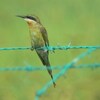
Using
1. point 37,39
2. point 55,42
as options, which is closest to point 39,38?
point 37,39

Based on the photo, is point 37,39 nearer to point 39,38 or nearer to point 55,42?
point 39,38

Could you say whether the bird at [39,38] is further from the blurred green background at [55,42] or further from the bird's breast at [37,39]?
the blurred green background at [55,42]

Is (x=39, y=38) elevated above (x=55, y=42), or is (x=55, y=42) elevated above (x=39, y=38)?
(x=39, y=38)

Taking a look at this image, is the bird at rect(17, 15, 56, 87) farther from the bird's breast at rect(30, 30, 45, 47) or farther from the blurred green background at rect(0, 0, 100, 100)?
the blurred green background at rect(0, 0, 100, 100)

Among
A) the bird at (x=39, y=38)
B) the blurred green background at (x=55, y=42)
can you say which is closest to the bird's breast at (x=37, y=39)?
the bird at (x=39, y=38)

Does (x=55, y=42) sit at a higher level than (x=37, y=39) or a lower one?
Result: lower

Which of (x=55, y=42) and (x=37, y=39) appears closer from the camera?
(x=37, y=39)

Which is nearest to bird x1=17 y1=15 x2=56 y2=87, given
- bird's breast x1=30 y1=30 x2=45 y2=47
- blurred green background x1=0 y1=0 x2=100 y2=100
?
bird's breast x1=30 y1=30 x2=45 y2=47

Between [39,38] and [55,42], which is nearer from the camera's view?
[39,38]

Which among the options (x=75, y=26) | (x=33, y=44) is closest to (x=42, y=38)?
(x=33, y=44)
